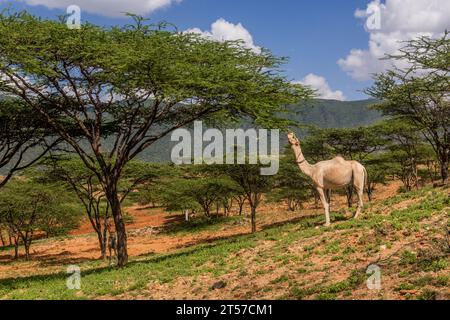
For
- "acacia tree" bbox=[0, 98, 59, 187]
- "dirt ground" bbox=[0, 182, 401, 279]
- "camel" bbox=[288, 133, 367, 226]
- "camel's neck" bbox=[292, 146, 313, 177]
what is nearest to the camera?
"camel" bbox=[288, 133, 367, 226]

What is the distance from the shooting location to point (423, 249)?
12.3 metres

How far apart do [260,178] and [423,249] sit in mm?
33890

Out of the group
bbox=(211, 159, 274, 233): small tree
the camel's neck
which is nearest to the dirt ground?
bbox=(211, 159, 274, 233): small tree

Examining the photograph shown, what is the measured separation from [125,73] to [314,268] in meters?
11.7

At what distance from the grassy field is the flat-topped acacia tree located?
16.3ft

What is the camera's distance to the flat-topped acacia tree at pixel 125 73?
16.9 meters

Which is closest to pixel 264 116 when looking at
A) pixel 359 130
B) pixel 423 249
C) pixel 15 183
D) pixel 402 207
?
pixel 402 207

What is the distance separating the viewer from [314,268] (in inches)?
515

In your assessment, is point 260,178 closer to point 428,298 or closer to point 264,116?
point 264,116

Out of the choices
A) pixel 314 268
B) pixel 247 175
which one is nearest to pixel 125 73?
pixel 314 268

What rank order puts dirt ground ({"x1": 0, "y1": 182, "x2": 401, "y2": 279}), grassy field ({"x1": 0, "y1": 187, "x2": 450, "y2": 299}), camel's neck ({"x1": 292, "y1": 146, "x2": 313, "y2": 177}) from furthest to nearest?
dirt ground ({"x1": 0, "y1": 182, "x2": 401, "y2": 279}) < camel's neck ({"x1": 292, "y1": 146, "x2": 313, "y2": 177}) < grassy field ({"x1": 0, "y1": 187, "x2": 450, "y2": 299})

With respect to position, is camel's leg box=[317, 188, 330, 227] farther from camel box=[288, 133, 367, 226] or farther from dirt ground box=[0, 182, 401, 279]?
dirt ground box=[0, 182, 401, 279]

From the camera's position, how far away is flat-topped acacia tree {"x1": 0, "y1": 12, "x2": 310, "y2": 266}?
666 inches
